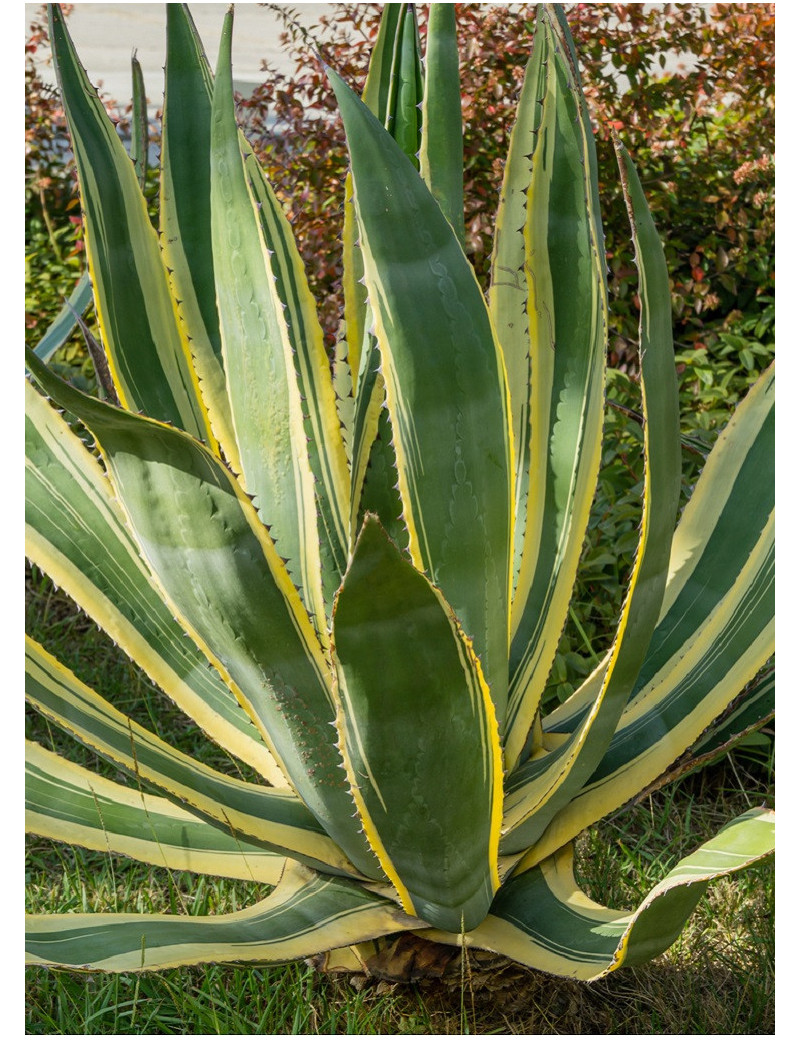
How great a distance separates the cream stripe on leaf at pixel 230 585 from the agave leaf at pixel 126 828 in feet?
0.62

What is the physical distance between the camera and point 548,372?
4.39 ft

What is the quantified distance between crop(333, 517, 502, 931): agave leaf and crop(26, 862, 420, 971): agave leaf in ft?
0.33

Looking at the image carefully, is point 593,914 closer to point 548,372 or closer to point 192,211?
point 548,372

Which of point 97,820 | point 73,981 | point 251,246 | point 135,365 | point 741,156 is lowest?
point 73,981

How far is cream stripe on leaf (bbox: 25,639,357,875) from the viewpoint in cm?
121

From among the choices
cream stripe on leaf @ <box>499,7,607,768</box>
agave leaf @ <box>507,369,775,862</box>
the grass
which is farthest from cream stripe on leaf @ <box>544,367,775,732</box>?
the grass

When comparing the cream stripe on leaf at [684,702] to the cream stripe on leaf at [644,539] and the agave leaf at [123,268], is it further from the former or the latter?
the agave leaf at [123,268]

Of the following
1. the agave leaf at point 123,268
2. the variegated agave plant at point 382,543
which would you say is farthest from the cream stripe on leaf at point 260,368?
the agave leaf at point 123,268

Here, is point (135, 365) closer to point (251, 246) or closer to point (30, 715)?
point (251, 246)

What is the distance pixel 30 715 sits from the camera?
238 cm

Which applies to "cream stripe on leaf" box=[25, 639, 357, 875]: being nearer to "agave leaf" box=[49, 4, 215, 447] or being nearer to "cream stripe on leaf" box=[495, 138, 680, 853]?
"cream stripe on leaf" box=[495, 138, 680, 853]

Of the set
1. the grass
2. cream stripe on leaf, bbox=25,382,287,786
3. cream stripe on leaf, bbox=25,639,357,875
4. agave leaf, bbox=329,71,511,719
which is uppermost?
agave leaf, bbox=329,71,511,719

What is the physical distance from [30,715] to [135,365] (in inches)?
50.9

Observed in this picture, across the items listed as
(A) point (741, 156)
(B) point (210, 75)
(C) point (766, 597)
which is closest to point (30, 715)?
(B) point (210, 75)
